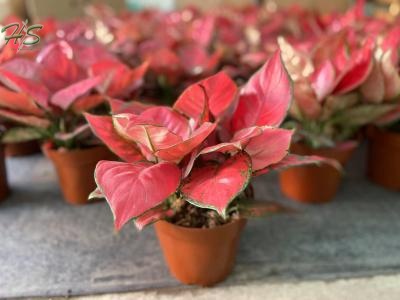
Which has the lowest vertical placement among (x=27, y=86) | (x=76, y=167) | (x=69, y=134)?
(x=76, y=167)

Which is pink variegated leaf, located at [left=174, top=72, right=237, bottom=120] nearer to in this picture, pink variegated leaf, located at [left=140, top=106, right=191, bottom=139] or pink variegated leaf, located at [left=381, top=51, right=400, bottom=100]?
pink variegated leaf, located at [left=140, top=106, right=191, bottom=139]

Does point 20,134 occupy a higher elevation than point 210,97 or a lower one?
lower

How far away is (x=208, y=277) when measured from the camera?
673mm

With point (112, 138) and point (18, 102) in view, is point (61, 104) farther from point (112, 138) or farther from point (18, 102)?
point (112, 138)

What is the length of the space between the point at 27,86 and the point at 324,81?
564 millimetres

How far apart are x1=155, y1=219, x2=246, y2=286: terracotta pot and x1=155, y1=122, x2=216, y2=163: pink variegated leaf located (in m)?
0.13

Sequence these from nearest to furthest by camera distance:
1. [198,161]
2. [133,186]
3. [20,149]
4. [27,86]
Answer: [133,186] < [198,161] < [27,86] < [20,149]

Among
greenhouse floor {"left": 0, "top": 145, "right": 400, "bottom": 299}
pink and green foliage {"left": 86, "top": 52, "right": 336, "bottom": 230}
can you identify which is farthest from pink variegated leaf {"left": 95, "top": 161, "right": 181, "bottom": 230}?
greenhouse floor {"left": 0, "top": 145, "right": 400, "bottom": 299}

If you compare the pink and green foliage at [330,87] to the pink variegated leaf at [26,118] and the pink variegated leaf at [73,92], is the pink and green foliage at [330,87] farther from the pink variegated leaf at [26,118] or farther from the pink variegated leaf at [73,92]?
the pink variegated leaf at [26,118]

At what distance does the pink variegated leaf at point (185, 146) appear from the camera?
1.75ft

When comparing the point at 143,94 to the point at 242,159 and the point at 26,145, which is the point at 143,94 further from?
the point at 242,159

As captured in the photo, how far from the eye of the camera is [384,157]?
40.1 inches

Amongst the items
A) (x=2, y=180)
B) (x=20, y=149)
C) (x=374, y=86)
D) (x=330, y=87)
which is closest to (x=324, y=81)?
(x=330, y=87)

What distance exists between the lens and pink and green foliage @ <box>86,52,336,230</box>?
513mm
